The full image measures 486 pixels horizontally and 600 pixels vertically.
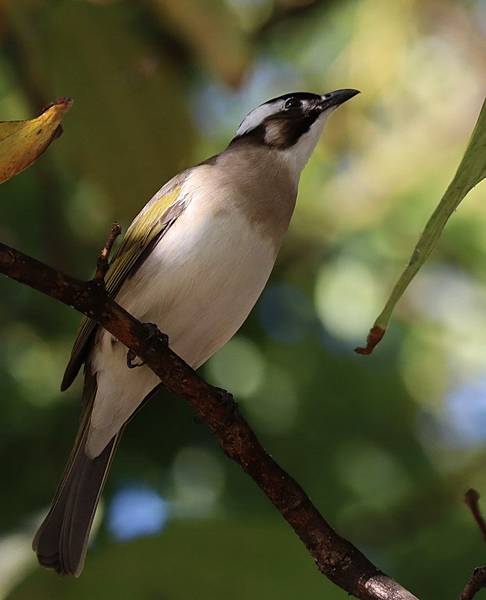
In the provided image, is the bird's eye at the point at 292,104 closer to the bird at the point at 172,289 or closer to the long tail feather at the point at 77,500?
the bird at the point at 172,289

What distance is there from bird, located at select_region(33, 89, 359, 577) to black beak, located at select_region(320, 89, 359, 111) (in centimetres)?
43

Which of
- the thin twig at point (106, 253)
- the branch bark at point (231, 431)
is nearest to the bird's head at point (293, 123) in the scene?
the branch bark at point (231, 431)

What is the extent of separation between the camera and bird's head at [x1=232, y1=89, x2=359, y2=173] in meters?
3.87

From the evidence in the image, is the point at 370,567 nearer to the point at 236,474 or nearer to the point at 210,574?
the point at 210,574

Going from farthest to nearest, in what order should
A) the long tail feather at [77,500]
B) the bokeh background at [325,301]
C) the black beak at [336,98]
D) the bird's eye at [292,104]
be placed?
the bird's eye at [292,104], the black beak at [336,98], the bokeh background at [325,301], the long tail feather at [77,500]

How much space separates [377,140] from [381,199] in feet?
0.75

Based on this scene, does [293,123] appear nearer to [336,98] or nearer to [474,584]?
[336,98]

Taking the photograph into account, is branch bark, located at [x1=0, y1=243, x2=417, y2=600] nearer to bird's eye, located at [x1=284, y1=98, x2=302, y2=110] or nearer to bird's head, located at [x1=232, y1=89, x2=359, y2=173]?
bird's head, located at [x1=232, y1=89, x2=359, y2=173]

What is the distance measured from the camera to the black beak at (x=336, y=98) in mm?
3788

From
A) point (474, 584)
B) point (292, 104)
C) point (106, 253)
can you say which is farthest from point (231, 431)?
point (292, 104)

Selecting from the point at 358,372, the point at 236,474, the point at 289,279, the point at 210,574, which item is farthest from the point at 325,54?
the point at 210,574

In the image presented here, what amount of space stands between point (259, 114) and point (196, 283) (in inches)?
46.7

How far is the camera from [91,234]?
427 cm

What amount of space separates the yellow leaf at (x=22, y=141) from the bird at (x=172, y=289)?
1406 millimetres
